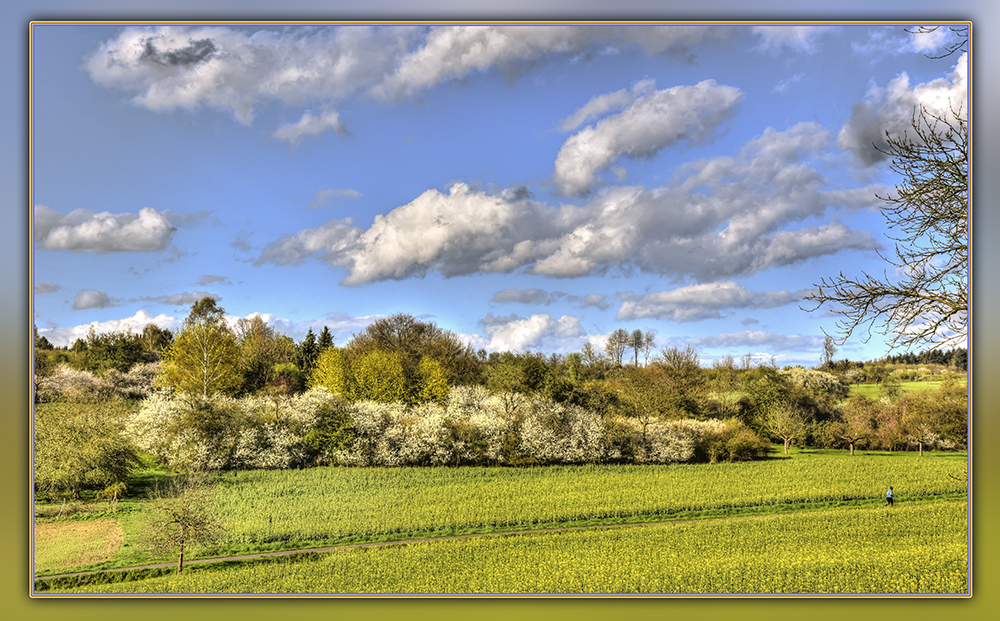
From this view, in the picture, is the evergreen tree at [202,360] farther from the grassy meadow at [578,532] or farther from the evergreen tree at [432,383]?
the evergreen tree at [432,383]

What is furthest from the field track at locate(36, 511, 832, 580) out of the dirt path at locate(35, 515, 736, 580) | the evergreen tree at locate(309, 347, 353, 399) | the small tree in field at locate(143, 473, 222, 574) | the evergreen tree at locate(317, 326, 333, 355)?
the evergreen tree at locate(317, 326, 333, 355)

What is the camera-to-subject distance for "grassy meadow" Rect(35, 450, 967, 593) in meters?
8.65

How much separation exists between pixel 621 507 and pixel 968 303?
9260 millimetres

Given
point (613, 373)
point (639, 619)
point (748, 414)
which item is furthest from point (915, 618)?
point (748, 414)

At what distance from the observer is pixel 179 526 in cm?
1017

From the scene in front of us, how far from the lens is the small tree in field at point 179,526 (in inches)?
394

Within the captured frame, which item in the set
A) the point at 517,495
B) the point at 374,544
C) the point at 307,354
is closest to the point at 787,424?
the point at 517,495

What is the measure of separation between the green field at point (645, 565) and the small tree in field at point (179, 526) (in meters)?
0.67

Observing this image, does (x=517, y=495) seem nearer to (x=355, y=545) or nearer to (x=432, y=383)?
(x=355, y=545)

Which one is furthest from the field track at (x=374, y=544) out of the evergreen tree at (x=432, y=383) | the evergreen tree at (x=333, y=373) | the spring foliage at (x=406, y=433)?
the evergreen tree at (x=432, y=383)

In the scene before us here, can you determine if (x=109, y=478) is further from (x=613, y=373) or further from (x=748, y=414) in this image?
(x=748, y=414)

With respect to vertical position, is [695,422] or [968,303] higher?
[968,303]

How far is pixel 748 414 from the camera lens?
72.6ft
